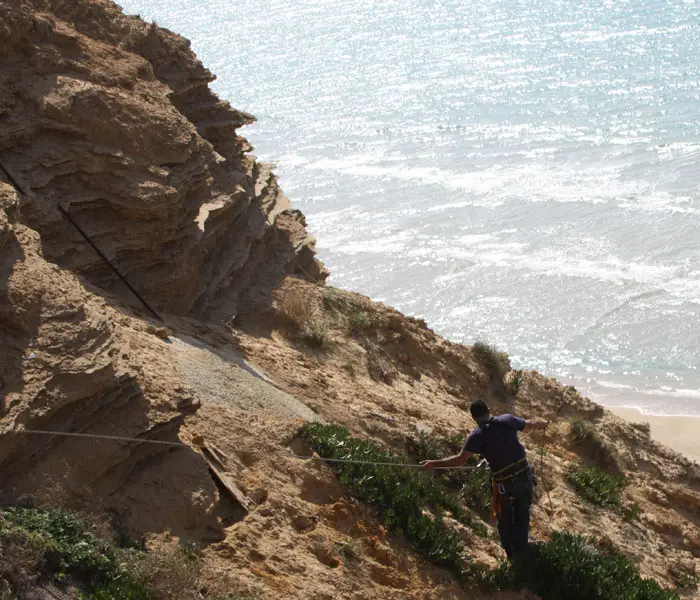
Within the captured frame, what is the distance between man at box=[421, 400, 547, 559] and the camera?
8102 millimetres

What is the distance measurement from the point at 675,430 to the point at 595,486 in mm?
6977

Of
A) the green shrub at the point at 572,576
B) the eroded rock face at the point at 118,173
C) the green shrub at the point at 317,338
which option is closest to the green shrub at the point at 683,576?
the green shrub at the point at 572,576

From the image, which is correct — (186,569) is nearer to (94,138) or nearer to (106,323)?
(106,323)

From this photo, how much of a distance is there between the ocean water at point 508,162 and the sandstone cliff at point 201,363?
712cm

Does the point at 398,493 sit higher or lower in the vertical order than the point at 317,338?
lower

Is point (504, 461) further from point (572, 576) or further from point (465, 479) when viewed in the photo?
point (465, 479)

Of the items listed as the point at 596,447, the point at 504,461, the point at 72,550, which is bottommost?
the point at 72,550

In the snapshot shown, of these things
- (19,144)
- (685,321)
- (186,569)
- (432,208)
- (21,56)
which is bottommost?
(186,569)

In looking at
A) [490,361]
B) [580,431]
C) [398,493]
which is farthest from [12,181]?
[580,431]

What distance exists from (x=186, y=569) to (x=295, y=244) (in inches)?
331

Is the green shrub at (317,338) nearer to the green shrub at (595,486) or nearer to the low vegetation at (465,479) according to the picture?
the low vegetation at (465,479)

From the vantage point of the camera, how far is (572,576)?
26.7 feet

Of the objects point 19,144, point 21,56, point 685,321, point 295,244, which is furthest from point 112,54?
point 685,321

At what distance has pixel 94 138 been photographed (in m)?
11.3
